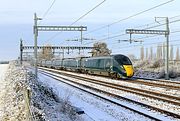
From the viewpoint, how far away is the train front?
129 ft

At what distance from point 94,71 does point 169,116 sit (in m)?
32.8

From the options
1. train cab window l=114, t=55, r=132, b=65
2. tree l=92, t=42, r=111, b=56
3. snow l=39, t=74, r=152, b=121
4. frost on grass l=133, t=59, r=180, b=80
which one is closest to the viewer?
snow l=39, t=74, r=152, b=121

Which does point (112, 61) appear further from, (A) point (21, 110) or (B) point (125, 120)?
(A) point (21, 110)

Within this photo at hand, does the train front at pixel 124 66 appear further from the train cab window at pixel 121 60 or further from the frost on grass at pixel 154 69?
the frost on grass at pixel 154 69

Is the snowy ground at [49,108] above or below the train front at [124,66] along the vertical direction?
below

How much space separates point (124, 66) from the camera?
39.5 metres

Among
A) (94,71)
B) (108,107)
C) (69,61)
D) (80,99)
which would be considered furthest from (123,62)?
(69,61)

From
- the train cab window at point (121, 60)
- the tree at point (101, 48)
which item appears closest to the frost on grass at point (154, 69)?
the train cab window at point (121, 60)

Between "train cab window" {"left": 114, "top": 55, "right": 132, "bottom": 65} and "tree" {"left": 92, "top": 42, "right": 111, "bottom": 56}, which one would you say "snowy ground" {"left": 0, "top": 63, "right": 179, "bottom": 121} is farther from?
"tree" {"left": 92, "top": 42, "right": 111, "bottom": 56}

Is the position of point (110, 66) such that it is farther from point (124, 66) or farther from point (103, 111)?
point (103, 111)

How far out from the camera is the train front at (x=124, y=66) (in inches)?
1551

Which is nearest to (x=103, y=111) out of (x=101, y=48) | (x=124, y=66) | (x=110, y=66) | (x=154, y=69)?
(x=124, y=66)

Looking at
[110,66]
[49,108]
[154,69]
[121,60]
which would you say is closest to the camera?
[49,108]

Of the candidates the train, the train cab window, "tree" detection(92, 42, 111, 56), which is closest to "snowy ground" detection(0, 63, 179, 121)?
the train
